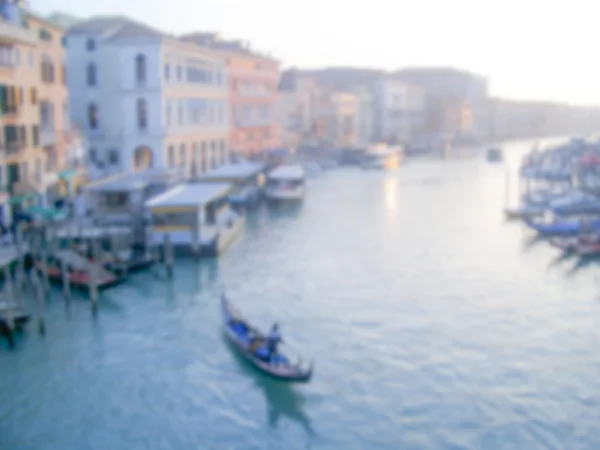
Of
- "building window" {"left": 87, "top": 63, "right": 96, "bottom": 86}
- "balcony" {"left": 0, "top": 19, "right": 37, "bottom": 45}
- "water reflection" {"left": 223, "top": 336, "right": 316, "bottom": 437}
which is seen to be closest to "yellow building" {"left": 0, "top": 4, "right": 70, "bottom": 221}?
"balcony" {"left": 0, "top": 19, "right": 37, "bottom": 45}

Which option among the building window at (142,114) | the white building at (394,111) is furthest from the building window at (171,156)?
the white building at (394,111)

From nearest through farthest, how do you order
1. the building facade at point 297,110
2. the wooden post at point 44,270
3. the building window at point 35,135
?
1. the wooden post at point 44,270
2. the building window at point 35,135
3. the building facade at point 297,110

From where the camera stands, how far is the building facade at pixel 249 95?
3497 cm

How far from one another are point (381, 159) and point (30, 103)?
2485 cm

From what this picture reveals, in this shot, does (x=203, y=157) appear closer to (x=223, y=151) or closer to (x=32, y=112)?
(x=223, y=151)

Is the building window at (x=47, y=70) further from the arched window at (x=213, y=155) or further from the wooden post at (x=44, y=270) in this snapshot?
the arched window at (x=213, y=155)

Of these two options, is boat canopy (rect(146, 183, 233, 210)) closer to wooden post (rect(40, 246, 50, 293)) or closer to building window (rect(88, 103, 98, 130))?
wooden post (rect(40, 246, 50, 293))

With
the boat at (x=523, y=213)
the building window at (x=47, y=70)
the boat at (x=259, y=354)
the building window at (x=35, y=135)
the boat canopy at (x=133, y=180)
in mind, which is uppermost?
the building window at (x=47, y=70)

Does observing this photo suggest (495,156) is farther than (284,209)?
Yes

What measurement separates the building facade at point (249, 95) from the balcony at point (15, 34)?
13.9 m

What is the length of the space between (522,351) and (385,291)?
12.5ft

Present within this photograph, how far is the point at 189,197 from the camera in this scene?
1898 cm

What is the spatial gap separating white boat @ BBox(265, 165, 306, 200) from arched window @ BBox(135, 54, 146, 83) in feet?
18.0

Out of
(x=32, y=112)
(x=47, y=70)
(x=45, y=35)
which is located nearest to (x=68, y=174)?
(x=32, y=112)
